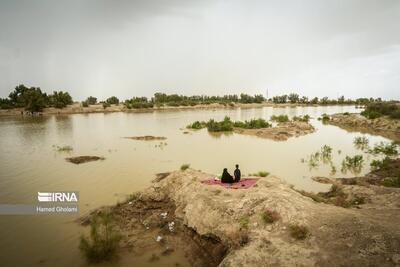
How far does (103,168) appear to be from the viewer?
1969 centimetres

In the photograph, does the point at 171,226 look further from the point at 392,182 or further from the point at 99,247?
the point at 392,182

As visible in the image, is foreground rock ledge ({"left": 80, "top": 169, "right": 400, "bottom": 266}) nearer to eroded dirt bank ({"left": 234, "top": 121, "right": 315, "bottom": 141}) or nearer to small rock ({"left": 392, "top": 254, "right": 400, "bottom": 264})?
small rock ({"left": 392, "top": 254, "right": 400, "bottom": 264})

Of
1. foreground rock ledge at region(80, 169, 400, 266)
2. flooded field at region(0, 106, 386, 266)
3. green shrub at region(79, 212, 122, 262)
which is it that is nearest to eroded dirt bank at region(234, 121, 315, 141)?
flooded field at region(0, 106, 386, 266)

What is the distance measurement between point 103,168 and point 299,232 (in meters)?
15.6

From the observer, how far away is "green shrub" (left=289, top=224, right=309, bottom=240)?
7.58m

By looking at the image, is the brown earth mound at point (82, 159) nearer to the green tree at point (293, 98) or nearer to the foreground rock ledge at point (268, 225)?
the foreground rock ledge at point (268, 225)

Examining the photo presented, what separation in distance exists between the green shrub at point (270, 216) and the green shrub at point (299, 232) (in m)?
0.69

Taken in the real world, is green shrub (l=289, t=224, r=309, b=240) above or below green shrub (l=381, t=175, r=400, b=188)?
above

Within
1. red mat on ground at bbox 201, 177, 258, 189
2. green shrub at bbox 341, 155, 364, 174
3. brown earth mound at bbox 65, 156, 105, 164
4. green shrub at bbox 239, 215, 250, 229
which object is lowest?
green shrub at bbox 341, 155, 364, 174

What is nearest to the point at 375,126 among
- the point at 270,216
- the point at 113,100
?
the point at 270,216

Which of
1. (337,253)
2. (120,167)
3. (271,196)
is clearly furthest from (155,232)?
(120,167)

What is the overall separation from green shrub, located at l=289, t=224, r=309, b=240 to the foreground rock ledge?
123 mm

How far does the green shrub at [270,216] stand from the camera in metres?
8.52

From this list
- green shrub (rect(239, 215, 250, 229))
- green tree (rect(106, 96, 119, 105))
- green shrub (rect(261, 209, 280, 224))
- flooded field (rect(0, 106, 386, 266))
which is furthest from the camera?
green tree (rect(106, 96, 119, 105))
